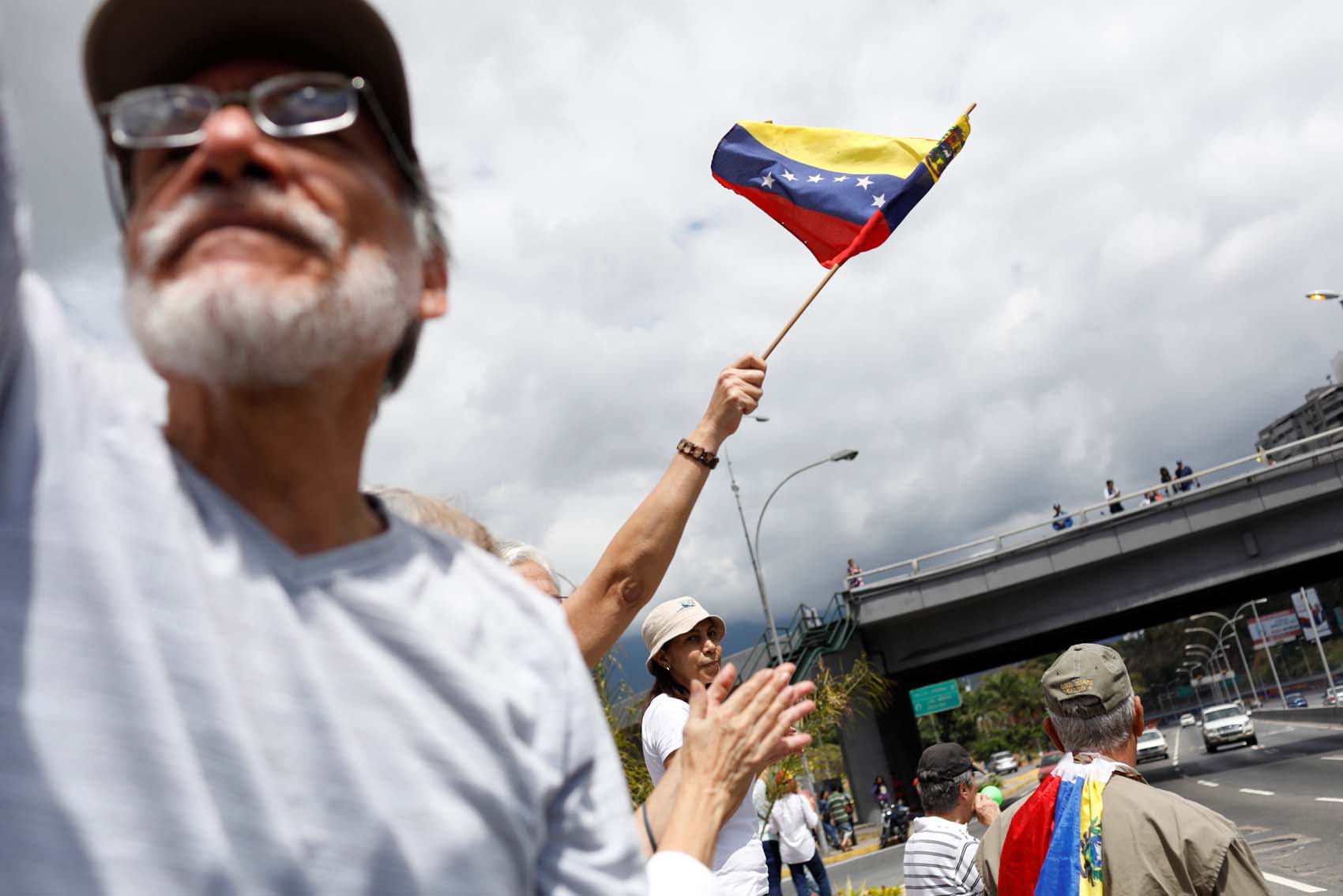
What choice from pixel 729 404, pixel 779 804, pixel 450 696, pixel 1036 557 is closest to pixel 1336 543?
pixel 1036 557

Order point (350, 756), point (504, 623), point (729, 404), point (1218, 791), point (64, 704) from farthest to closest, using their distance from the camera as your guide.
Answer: point (1218, 791)
point (729, 404)
point (504, 623)
point (350, 756)
point (64, 704)

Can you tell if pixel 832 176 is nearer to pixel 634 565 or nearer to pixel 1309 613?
pixel 634 565

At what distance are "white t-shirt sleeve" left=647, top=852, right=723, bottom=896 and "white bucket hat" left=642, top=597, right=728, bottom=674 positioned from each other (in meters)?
2.70

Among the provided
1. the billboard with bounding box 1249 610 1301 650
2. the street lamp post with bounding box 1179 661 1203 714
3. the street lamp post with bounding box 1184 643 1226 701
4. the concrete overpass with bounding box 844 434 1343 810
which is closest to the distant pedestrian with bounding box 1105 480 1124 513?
the concrete overpass with bounding box 844 434 1343 810

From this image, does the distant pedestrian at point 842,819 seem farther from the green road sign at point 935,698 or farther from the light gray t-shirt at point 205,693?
the light gray t-shirt at point 205,693

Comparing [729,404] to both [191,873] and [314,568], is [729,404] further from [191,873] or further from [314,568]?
[191,873]

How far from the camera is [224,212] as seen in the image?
118 centimetres

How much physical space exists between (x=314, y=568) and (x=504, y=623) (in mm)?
254

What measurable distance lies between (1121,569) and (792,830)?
65.5ft

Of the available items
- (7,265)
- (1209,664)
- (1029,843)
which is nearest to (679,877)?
(7,265)

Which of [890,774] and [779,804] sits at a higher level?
[779,804]

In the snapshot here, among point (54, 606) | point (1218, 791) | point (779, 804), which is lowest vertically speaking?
point (1218, 791)

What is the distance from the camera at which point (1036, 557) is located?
95.0 feet

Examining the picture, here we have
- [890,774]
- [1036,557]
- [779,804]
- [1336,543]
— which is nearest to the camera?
[779,804]
